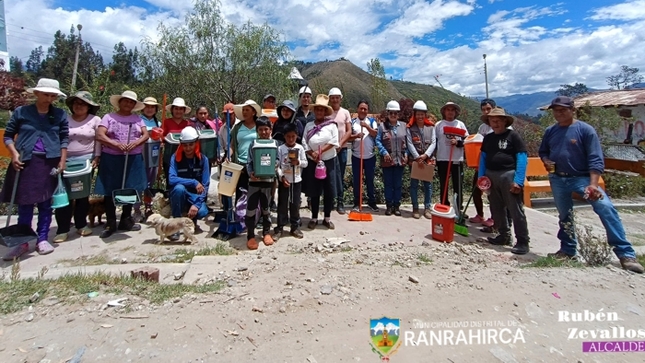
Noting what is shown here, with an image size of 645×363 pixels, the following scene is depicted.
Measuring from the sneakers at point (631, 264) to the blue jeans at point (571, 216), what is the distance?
4cm

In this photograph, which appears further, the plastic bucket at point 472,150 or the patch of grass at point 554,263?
the plastic bucket at point 472,150

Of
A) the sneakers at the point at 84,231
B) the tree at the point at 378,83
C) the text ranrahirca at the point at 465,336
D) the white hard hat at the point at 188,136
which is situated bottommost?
the text ranrahirca at the point at 465,336

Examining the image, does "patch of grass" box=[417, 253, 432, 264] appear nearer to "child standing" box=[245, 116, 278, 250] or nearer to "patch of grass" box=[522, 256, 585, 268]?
"patch of grass" box=[522, 256, 585, 268]

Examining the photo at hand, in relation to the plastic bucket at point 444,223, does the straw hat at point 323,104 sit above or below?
above

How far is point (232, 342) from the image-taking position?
106 inches

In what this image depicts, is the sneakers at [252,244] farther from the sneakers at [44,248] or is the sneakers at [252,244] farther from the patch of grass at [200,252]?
the sneakers at [44,248]

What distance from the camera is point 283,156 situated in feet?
16.4

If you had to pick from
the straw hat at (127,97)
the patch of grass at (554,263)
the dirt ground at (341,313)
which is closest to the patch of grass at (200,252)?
the dirt ground at (341,313)

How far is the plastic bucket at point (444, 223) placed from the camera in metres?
5.06

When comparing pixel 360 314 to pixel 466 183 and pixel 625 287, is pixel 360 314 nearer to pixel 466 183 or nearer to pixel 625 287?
pixel 625 287

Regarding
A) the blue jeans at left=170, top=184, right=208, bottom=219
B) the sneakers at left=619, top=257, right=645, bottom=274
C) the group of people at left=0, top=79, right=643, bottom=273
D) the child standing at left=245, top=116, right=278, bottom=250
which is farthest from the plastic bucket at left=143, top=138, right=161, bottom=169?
the sneakers at left=619, top=257, right=645, bottom=274

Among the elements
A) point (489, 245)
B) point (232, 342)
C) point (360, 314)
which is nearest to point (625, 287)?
point (489, 245)

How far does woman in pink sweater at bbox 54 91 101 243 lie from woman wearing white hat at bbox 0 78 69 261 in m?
0.28

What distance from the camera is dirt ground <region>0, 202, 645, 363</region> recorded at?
2621 mm
